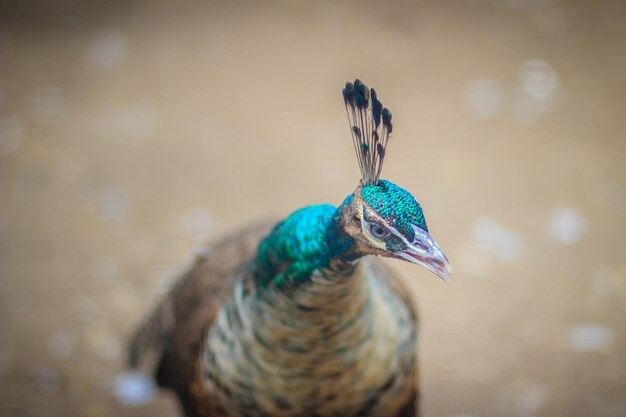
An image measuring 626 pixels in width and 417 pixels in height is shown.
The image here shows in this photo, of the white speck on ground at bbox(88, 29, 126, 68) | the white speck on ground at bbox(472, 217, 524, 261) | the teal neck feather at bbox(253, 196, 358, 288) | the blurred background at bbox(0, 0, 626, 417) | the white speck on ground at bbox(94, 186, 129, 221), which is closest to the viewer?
the teal neck feather at bbox(253, 196, 358, 288)

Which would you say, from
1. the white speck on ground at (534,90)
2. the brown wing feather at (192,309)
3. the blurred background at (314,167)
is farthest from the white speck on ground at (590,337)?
the brown wing feather at (192,309)

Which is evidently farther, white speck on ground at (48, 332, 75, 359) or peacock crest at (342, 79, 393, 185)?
white speck on ground at (48, 332, 75, 359)

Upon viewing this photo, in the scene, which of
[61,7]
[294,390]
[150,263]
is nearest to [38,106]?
[61,7]

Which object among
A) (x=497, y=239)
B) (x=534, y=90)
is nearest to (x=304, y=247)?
(x=497, y=239)

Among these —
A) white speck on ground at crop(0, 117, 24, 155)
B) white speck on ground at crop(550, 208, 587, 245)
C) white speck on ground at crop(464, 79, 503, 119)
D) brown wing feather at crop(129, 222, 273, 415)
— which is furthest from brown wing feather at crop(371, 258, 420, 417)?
white speck on ground at crop(0, 117, 24, 155)

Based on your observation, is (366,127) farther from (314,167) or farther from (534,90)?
(534,90)

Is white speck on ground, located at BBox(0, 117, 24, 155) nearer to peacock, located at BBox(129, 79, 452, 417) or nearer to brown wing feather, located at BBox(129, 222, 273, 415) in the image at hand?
brown wing feather, located at BBox(129, 222, 273, 415)

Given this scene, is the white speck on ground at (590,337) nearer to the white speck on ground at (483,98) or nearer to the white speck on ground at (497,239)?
the white speck on ground at (497,239)

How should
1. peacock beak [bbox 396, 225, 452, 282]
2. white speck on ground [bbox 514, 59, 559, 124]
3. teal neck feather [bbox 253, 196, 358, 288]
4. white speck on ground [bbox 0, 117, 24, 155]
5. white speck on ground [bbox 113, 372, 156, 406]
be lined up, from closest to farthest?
1. peacock beak [bbox 396, 225, 452, 282]
2. teal neck feather [bbox 253, 196, 358, 288]
3. white speck on ground [bbox 113, 372, 156, 406]
4. white speck on ground [bbox 0, 117, 24, 155]
5. white speck on ground [bbox 514, 59, 559, 124]
